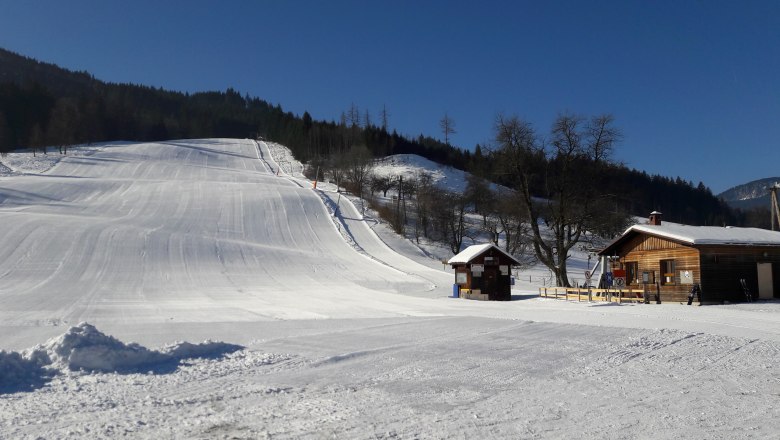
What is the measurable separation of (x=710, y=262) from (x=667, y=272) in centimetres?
250

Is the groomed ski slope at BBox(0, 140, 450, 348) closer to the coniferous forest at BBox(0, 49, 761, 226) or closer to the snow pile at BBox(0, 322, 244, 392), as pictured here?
the snow pile at BBox(0, 322, 244, 392)

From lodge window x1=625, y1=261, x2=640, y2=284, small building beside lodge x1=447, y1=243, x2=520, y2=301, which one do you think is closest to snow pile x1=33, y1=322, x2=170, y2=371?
small building beside lodge x1=447, y1=243, x2=520, y2=301

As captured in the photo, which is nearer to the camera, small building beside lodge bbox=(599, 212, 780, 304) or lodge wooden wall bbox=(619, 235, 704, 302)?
small building beside lodge bbox=(599, 212, 780, 304)

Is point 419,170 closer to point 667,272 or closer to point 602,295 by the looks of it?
point 602,295

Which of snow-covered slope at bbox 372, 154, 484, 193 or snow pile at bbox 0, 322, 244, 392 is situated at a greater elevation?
snow-covered slope at bbox 372, 154, 484, 193

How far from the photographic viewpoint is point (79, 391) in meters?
8.23

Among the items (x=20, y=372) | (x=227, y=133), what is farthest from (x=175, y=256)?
(x=227, y=133)

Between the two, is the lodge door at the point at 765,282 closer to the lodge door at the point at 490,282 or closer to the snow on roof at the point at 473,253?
the snow on roof at the point at 473,253

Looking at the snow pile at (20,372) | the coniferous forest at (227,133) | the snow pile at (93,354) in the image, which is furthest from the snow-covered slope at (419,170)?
the snow pile at (20,372)

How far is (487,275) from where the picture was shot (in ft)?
110

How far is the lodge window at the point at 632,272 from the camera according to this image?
31016 mm

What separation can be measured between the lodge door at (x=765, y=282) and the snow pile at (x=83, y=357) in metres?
26.1

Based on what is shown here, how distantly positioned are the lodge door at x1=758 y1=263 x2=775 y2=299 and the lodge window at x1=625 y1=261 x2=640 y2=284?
5.58 meters

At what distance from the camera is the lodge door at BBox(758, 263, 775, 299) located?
27125 mm
